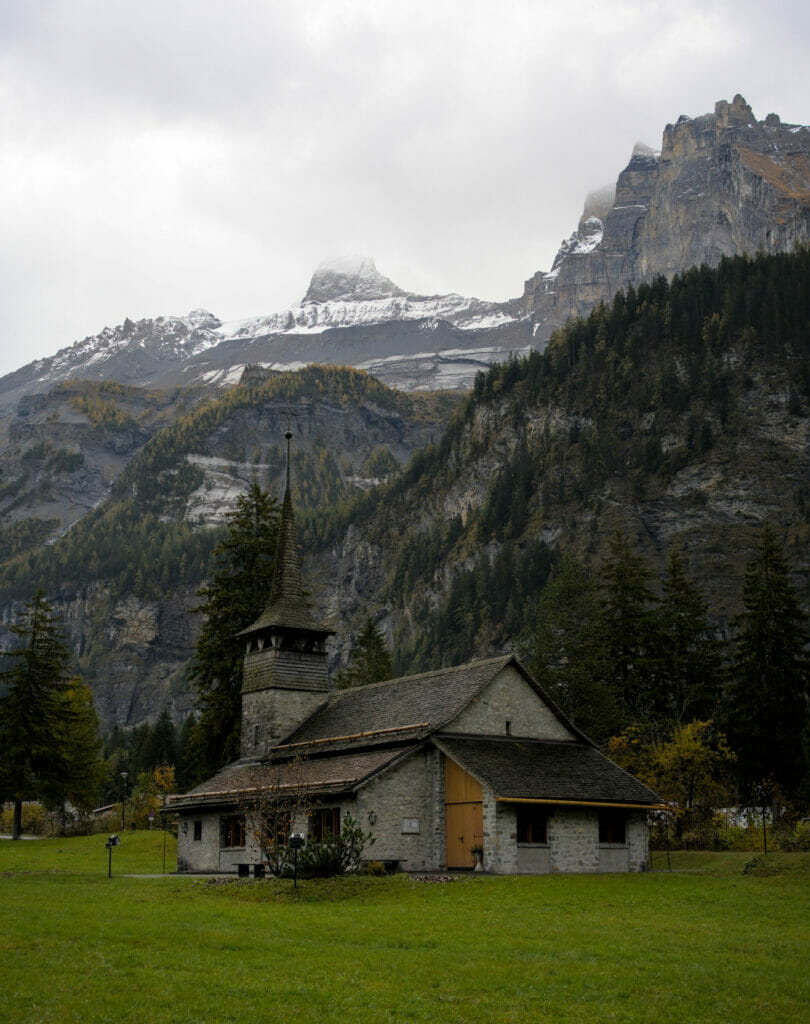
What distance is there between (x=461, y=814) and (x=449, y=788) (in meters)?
1.14

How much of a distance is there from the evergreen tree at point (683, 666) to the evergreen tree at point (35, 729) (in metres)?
34.3

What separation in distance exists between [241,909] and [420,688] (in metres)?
18.2

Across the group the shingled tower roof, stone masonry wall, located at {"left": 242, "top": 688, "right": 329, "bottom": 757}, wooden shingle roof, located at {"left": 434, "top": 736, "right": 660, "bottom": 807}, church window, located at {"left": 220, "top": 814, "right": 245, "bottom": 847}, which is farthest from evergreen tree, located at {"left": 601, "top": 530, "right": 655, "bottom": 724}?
church window, located at {"left": 220, "top": 814, "right": 245, "bottom": 847}

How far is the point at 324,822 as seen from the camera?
3584 centimetres

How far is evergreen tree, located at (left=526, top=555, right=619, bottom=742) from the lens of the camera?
52.2m

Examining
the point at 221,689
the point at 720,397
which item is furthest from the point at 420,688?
the point at 720,397

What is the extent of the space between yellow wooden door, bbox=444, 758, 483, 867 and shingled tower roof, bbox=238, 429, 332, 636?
14.4m

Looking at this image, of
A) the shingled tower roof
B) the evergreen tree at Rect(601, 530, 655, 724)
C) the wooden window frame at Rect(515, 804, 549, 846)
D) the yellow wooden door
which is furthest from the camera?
the evergreen tree at Rect(601, 530, 655, 724)

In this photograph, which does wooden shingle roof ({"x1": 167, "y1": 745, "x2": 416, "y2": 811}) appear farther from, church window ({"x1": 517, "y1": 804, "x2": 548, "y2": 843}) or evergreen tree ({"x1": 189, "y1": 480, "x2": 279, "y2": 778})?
evergreen tree ({"x1": 189, "y1": 480, "x2": 279, "y2": 778})

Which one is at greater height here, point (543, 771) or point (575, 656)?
point (575, 656)

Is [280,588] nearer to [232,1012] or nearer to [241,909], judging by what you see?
[241,909]

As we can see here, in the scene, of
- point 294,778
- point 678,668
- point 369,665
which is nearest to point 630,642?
point 678,668

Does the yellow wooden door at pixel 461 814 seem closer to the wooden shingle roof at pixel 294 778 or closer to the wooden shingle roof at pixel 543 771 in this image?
the wooden shingle roof at pixel 543 771

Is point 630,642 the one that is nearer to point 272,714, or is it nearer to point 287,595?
point 287,595
